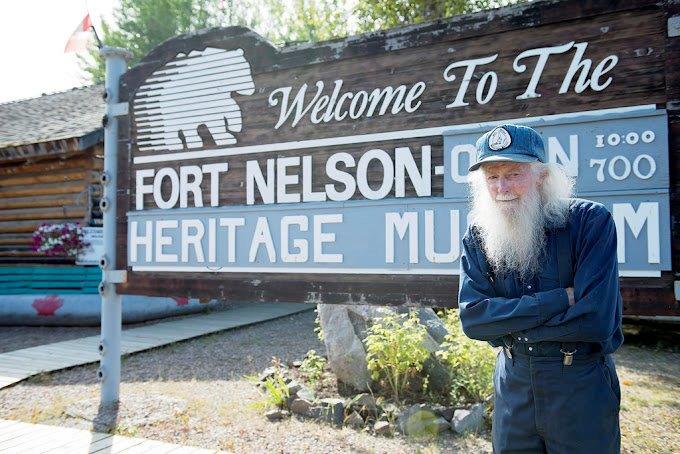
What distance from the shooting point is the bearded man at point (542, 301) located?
177 centimetres

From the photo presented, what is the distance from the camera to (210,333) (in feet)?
26.5

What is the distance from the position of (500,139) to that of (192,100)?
114 inches

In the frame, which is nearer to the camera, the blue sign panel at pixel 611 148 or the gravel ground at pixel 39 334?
the blue sign panel at pixel 611 148

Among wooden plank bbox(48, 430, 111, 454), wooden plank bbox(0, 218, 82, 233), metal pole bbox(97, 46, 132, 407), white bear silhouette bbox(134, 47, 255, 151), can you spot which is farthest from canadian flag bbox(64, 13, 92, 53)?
wooden plank bbox(0, 218, 82, 233)

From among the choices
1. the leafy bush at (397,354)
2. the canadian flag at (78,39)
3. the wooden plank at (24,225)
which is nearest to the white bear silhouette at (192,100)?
the canadian flag at (78,39)

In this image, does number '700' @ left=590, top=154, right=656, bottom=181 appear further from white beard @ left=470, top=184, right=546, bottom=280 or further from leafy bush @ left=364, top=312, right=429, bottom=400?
leafy bush @ left=364, top=312, right=429, bottom=400

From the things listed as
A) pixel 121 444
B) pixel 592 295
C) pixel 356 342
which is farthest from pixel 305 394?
pixel 592 295

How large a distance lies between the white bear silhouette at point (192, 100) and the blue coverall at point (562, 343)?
2.67 meters

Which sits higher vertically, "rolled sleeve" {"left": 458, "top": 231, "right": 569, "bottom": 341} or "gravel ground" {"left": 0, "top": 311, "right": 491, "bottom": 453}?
"rolled sleeve" {"left": 458, "top": 231, "right": 569, "bottom": 341}

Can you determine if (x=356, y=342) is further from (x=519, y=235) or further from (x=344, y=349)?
(x=519, y=235)

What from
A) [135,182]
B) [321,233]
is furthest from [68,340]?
[321,233]

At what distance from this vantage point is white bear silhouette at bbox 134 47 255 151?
3.98m

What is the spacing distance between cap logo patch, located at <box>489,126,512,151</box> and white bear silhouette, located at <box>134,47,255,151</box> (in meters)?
2.39

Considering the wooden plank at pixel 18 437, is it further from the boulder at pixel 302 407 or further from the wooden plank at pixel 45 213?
the wooden plank at pixel 45 213
